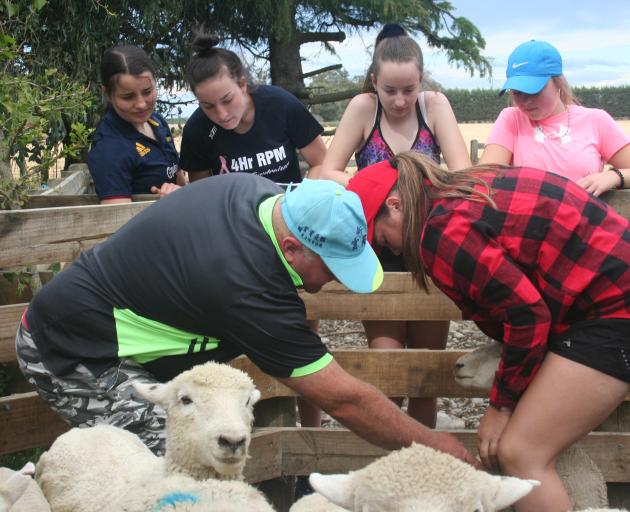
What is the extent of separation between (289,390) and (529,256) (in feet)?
5.48

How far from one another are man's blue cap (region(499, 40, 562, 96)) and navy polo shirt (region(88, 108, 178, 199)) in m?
2.02

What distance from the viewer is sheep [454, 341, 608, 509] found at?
115 inches

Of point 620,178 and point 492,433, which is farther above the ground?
point 620,178

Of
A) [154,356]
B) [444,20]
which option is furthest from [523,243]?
[444,20]

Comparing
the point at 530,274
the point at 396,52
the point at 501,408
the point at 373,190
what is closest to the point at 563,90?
the point at 396,52

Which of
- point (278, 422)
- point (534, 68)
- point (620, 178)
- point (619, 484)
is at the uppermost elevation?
point (534, 68)

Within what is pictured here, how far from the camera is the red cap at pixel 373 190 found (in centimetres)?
271

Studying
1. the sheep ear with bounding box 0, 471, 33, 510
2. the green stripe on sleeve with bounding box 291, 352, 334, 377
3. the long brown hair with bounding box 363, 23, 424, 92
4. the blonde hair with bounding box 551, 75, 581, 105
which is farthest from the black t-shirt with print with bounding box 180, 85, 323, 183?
the sheep ear with bounding box 0, 471, 33, 510

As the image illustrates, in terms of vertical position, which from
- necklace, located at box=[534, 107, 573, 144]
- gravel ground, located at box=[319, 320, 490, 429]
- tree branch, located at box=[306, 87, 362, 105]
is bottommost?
gravel ground, located at box=[319, 320, 490, 429]

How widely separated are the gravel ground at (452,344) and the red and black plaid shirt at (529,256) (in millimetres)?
2771

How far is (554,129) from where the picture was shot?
12.6 ft

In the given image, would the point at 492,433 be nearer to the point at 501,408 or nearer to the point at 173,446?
the point at 501,408

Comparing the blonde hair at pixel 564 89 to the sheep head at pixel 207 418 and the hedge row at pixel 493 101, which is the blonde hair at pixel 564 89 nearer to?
the sheep head at pixel 207 418

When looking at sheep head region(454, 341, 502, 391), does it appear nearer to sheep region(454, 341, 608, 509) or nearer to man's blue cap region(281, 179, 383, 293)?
sheep region(454, 341, 608, 509)
